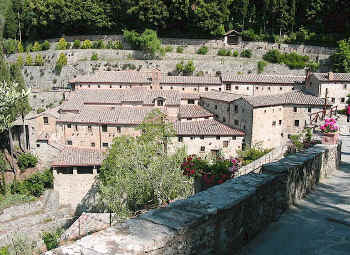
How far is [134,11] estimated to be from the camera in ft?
181

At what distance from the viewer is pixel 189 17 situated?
5466cm

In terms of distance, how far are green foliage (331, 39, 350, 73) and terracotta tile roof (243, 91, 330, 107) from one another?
1215cm

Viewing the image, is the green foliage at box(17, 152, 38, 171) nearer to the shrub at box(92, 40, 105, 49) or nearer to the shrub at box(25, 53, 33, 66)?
the shrub at box(25, 53, 33, 66)

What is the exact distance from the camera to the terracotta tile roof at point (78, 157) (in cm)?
2984

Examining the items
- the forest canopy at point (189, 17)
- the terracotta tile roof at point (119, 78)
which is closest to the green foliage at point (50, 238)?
the terracotta tile roof at point (119, 78)

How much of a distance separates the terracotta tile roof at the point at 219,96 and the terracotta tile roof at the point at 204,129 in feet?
9.75

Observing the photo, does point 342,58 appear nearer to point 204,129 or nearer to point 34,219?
point 204,129

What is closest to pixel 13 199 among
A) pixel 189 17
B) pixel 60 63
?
pixel 60 63

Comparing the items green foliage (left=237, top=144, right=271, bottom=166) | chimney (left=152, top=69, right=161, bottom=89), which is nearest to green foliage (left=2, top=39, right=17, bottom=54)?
chimney (left=152, top=69, right=161, bottom=89)

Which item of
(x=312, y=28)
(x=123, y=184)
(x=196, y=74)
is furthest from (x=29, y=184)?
(x=312, y=28)

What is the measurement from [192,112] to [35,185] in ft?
57.6

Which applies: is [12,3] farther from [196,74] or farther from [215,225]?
[215,225]

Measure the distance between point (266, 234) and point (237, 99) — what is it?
93.7ft

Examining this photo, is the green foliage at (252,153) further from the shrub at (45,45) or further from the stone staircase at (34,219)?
the shrub at (45,45)
